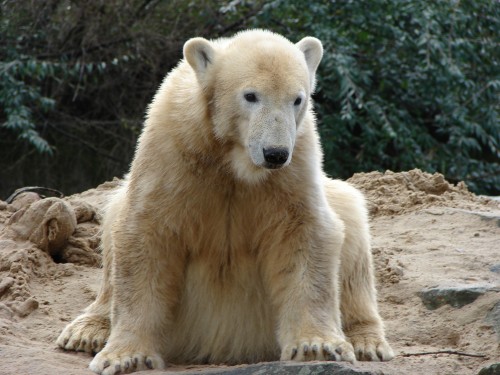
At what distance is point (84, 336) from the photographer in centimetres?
436

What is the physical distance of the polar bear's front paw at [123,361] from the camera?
3.93 metres

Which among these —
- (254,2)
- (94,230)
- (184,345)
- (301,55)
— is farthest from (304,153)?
(254,2)

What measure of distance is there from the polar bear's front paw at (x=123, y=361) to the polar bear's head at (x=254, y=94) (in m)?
0.89

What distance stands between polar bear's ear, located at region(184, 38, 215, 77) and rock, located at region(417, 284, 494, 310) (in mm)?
1809

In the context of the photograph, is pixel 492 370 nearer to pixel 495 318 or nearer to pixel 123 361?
pixel 495 318

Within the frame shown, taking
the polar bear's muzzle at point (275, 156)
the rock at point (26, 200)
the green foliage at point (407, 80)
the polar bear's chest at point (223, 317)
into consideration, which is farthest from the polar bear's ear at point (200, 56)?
the green foliage at point (407, 80)

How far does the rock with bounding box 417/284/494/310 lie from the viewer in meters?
4.81

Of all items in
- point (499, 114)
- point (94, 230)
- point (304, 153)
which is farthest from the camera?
point (499, 114)

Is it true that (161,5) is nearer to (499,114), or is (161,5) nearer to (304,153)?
(499,114)

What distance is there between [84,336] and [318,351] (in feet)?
3.83

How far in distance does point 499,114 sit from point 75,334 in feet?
21.5

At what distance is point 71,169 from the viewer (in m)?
10.0

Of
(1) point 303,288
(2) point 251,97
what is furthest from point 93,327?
(2) point 251,97

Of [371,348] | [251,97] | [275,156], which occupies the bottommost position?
[371,348]
